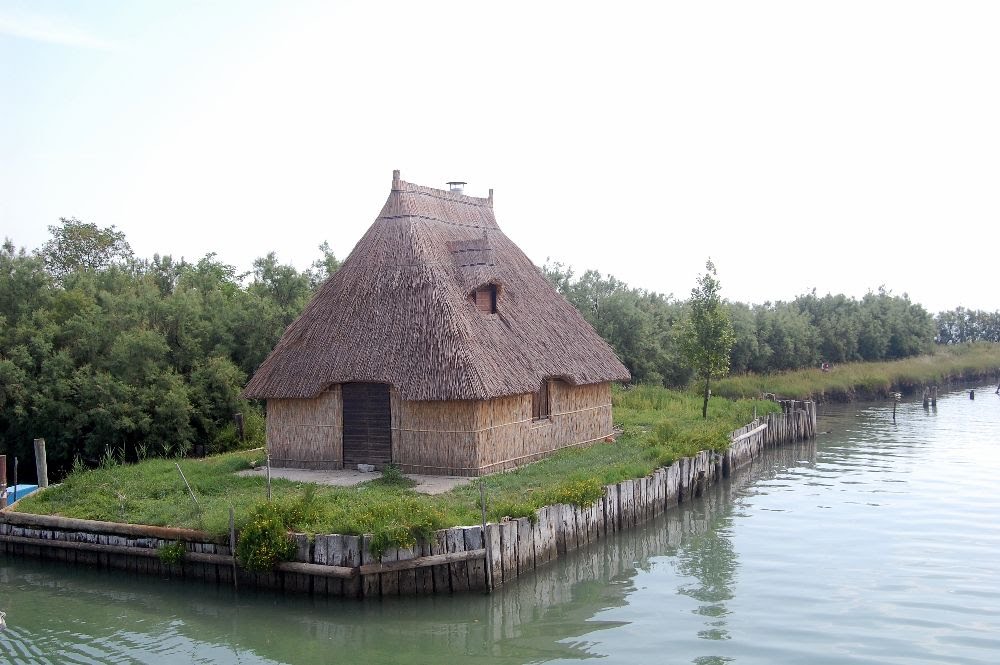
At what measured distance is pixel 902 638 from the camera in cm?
1424

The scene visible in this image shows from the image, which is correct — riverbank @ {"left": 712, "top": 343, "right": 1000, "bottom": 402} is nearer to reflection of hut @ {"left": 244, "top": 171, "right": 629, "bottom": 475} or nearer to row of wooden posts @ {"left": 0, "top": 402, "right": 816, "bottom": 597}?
reflection of hut @ {"left": 244, "top": 171, "right": 629, "bottom": 475}

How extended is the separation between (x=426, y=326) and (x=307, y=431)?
14.8 feet

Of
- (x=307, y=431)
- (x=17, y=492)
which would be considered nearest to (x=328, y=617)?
(x=307, y=431)

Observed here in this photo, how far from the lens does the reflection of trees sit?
14.3 metres

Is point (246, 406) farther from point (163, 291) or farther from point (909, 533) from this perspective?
point (909, 533)

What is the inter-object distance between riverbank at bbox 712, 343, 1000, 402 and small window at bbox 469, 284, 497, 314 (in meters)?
23.4

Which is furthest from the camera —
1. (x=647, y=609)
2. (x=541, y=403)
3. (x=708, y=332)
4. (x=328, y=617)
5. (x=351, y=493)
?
(x=708, y=332)

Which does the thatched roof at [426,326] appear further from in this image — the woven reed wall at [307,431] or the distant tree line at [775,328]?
the distant tree line at [775,328]

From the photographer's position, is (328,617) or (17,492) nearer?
(328,617)

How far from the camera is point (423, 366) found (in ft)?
73.3

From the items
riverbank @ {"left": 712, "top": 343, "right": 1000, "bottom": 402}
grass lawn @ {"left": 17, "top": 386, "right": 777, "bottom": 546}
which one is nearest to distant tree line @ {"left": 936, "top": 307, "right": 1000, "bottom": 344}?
riverbank @ {"left": 712, "top": 343, "right": 1000, "bottom": 402}

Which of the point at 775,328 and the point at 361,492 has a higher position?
the point at 775,328

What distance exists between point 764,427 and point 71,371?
24.7 meters

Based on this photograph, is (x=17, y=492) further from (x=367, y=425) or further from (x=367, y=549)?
(x=367, y=549)
